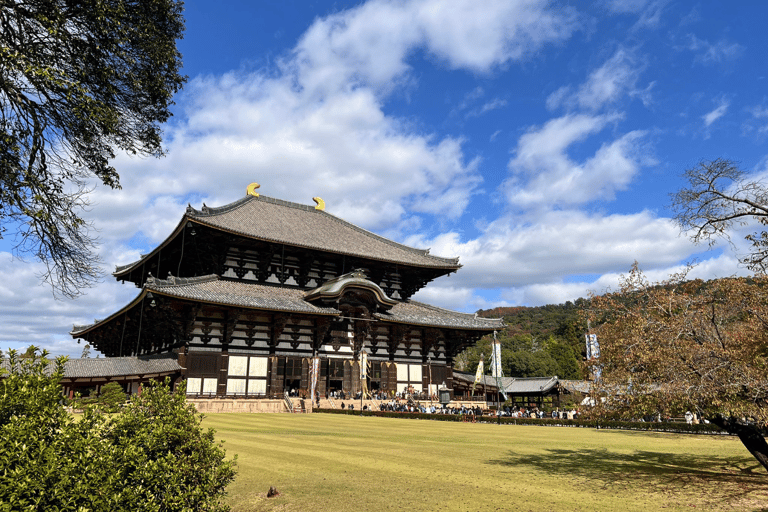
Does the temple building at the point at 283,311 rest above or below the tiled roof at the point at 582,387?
above

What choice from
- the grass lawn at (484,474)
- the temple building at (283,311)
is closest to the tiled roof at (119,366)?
the temple building at (283,311)

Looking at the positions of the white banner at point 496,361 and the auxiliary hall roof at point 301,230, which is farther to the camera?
the auxiliary hall roof at point 301,230

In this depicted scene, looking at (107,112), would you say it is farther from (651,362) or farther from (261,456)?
(651,362)

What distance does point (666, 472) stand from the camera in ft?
37.1

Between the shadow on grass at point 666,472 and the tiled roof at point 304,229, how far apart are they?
25.8 metres

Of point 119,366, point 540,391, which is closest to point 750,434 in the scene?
point 119,366

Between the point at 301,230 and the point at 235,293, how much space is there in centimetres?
966

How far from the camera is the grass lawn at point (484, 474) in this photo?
26.9 feet

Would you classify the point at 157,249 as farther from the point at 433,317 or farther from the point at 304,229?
the point at 433,317

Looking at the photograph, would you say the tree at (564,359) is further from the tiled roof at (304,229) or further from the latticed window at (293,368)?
the latticed window at (293,368)

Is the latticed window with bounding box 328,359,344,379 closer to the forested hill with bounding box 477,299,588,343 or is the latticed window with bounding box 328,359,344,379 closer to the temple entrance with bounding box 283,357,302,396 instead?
the temple entrance with bounding box 283,357,302,396

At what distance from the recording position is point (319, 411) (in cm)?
3088

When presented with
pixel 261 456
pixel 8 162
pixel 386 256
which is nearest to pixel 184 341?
pixel 386 256

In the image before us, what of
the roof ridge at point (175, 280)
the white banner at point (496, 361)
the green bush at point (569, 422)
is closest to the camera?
the green bush at point (569, 422)
